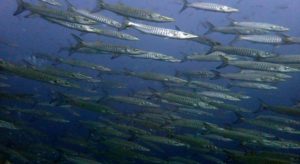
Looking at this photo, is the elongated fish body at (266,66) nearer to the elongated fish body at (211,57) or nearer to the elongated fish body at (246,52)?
the elongated fish body at (246,52)

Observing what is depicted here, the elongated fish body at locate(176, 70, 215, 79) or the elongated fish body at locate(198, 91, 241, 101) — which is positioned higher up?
the elongated fish body at locate(176, 70, 215, 79)

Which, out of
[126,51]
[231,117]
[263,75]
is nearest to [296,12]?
[231,117]

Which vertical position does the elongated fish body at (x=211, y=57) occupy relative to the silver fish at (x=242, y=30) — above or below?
below

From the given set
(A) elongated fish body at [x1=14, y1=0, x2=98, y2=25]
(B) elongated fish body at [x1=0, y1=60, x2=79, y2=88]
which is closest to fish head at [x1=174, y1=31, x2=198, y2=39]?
(A) elongated fish body at [x1=14, y1=0, x2=98, y2=25]

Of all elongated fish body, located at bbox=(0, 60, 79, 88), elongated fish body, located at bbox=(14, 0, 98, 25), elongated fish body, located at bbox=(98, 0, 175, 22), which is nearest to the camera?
elongated fish body, located at bbox=(0, 60, 79, 88)

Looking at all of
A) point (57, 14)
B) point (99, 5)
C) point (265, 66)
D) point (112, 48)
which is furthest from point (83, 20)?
point (265, 66)

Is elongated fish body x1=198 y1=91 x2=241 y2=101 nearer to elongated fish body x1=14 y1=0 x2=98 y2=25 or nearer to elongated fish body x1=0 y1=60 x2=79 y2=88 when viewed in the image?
elongated fish body x1=14 y1=0 x2=98 y2=25

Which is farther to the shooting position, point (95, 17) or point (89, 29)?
point (89, 29)

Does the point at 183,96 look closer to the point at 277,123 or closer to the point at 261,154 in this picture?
the point at 277,123

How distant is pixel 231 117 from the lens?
1992 centimetres

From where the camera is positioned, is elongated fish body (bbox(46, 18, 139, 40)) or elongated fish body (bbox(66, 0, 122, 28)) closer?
elongated fish body (bbox(66, 0, 122, 28))

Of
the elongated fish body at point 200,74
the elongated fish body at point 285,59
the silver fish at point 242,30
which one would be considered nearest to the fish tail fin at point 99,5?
the silver fish at point 242,30

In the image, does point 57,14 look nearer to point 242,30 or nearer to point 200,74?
point 242,30

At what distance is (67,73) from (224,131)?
349cm
